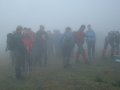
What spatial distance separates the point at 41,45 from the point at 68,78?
349 cm

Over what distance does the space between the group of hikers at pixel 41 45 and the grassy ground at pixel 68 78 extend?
0.51m

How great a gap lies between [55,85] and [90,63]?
5.17 meters

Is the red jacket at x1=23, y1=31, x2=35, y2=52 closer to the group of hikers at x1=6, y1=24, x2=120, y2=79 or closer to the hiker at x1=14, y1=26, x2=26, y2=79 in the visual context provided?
the group of hikers at x1=6, y1=24, x2=120, y2=79

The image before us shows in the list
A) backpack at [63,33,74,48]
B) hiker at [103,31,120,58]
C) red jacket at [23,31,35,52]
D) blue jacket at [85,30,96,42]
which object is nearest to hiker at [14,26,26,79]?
red jacket at [23,31,35,52]

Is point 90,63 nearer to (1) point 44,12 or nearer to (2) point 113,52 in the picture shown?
(2) point 113,52

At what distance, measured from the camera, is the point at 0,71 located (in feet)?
46.6

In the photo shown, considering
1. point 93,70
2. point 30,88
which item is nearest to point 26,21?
point 93,70

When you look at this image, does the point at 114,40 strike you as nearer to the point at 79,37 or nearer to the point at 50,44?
the point at 79,37

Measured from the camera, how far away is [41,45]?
15.4 meters

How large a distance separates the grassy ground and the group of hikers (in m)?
0.51

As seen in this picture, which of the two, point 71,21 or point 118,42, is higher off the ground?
point 71,21

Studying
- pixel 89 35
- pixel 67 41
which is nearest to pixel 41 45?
pixel 67 41

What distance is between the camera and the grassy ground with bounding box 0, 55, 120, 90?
36.6 ft

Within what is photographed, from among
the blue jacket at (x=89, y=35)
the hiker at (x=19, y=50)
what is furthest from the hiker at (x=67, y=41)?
the hiker at (x=19, y=50)
